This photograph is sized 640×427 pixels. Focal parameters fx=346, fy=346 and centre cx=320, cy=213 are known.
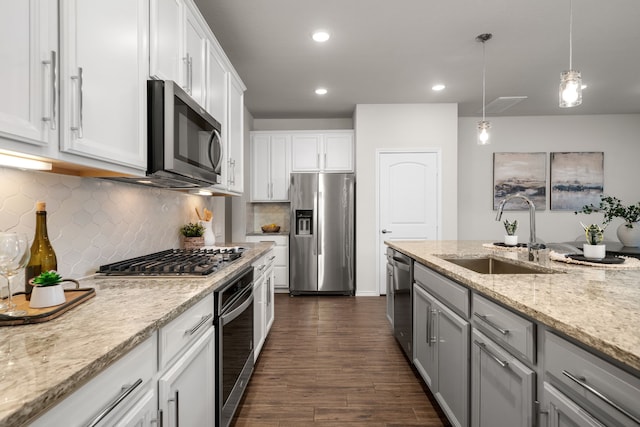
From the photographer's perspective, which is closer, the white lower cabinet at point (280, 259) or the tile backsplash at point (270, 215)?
the white lower cabinet at point (280, 259)

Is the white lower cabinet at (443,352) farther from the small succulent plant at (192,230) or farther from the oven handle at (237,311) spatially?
the small succulent plant at (192,230)

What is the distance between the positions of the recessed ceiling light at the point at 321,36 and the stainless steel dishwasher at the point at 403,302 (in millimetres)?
1940

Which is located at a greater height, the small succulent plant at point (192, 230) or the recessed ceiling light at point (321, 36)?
the recessed ceiling light at point (321, 36)

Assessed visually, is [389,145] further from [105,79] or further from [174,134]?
[105,79]

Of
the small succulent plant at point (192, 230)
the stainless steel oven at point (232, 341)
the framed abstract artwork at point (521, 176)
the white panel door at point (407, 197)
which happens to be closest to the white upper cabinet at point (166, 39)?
the stainless steel oven at point (232, 341)

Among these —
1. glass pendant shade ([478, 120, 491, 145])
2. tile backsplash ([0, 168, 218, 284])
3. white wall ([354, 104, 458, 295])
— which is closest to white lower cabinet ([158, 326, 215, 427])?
tile backsplash ([0, 168, 218, 284])

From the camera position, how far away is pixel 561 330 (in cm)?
87

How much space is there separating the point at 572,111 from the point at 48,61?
646cm

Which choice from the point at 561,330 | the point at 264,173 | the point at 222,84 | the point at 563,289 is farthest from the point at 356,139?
the point at 561,330

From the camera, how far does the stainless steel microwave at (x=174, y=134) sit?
5.08 feet

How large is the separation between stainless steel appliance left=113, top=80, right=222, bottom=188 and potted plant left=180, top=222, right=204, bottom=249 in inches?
29.6

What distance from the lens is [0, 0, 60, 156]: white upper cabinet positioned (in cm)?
84

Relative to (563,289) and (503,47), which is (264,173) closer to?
(503,47)

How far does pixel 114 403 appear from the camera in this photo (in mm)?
788
